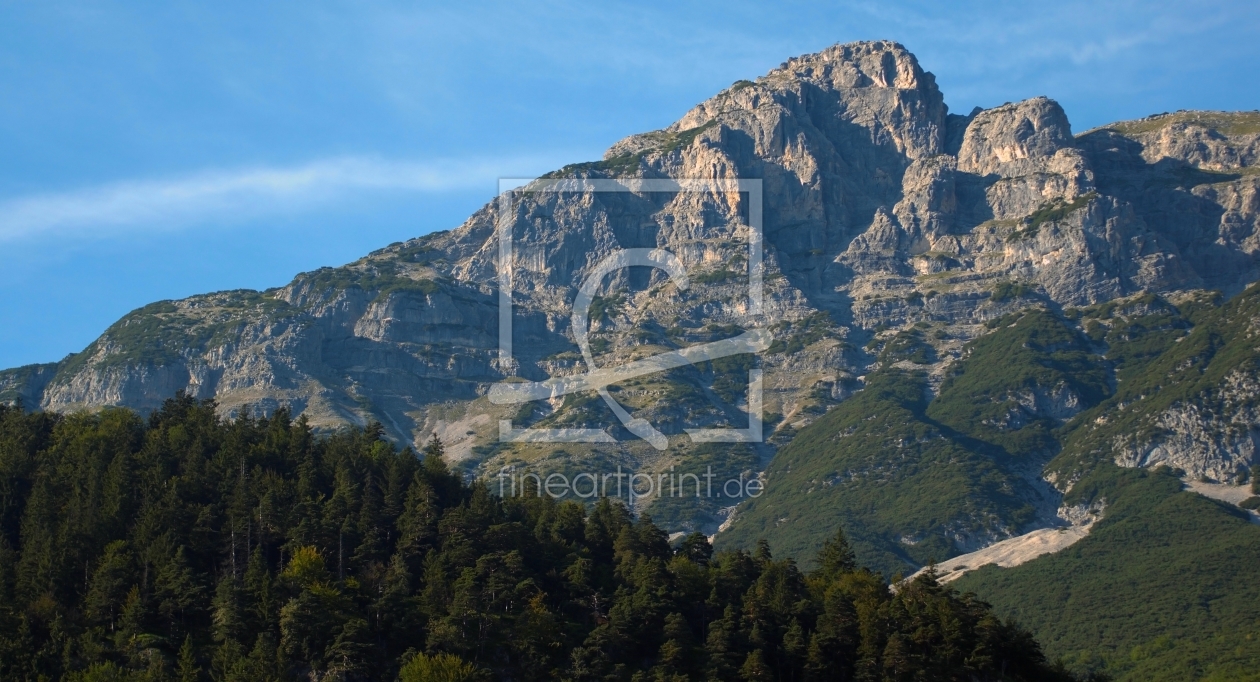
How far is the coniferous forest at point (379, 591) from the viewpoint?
4168 inches

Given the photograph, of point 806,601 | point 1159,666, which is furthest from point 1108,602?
point 806,601

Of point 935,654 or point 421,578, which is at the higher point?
point 421,578

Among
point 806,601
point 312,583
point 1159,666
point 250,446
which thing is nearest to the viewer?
point 312,583

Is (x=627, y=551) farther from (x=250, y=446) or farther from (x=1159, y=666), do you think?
(x=1159, y=666)

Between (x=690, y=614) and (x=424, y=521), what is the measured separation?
2341 centimetres

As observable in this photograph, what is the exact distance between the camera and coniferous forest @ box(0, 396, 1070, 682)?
347 feet

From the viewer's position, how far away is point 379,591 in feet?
373

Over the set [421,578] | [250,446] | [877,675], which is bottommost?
[877,675]

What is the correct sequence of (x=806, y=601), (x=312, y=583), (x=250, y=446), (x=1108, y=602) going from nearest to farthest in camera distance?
(x=312, y=583), (x=806, y=601), (x=250, y=446), (x=1108, y=602)

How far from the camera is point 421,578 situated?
117812 millimetres

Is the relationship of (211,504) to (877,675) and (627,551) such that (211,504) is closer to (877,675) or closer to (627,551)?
(627,551)

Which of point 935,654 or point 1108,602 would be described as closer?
point 935,654

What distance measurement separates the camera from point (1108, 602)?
641 feet

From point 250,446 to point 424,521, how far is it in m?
21.1
